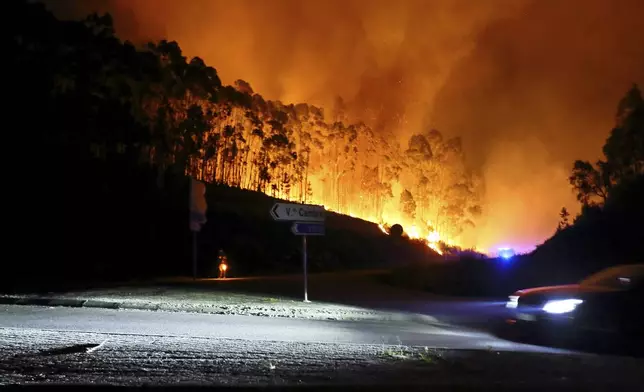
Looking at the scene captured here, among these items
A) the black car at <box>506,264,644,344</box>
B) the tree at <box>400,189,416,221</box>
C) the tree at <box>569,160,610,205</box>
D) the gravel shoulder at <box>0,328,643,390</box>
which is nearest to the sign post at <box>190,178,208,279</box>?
the black car at <box>506,264,644,344</box>

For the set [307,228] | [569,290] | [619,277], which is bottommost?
[569,290]

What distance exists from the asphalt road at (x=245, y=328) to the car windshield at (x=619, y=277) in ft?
6.31

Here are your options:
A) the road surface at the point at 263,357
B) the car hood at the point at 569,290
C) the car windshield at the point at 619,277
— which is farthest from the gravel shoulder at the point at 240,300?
the car windshield at the point at 619,277

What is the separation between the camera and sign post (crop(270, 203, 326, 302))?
59.7 ft

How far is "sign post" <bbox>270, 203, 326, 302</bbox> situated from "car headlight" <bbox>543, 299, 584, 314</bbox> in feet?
24.6

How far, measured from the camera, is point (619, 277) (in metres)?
12.5

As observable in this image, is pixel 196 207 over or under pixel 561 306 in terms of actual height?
over

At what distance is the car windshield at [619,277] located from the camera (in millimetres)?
12172

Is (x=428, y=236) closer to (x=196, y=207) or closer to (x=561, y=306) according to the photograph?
(x=196, y=207)

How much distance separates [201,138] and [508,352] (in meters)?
61.0

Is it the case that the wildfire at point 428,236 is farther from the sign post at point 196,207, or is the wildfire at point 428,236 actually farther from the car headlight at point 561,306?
the car headlight at point 561,306

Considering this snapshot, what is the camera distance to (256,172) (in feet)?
272

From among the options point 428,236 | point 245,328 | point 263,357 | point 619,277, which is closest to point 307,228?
point 245,328

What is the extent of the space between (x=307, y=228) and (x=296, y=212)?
0.53 m
